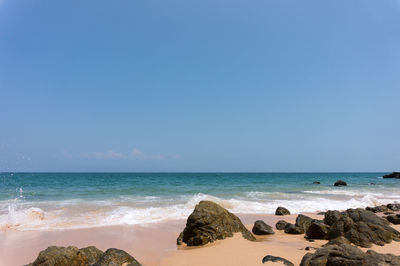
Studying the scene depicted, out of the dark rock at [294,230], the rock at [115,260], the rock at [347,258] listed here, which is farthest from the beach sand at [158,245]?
the rock at [347,258]

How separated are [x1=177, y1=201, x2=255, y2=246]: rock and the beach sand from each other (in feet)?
0.82

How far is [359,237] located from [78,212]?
13.0 m

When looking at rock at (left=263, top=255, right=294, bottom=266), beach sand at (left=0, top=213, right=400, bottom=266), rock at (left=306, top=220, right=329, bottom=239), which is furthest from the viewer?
rock at (left=306, top=220, right=329, bottom=239)

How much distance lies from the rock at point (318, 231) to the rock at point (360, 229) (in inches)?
6.5

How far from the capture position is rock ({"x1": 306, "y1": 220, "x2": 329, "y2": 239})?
7794 millimetres

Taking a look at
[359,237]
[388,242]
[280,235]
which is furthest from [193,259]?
[388,242]

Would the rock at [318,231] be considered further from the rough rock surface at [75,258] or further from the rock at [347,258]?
the rough rock surface at [75,258]

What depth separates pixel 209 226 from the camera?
24.2 feet

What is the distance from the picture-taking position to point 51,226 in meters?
10.3

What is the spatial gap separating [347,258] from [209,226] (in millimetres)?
3928

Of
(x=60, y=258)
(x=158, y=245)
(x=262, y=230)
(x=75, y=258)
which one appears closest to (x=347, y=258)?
(x=262, y=230)

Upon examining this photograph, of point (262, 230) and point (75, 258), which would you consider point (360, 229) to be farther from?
point (75, 258)

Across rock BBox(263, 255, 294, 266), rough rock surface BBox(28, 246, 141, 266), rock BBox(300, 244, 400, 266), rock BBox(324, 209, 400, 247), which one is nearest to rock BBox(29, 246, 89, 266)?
rough rock surface BBox(28, 246, 141, 266)

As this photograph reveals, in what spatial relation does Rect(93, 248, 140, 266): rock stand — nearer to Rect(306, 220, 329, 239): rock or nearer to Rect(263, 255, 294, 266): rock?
Rect(263, 255, 294, 266): rock
